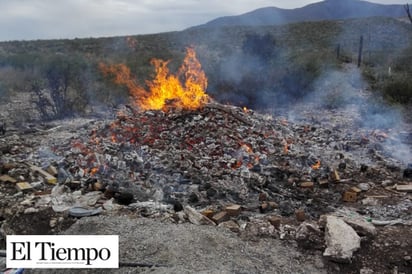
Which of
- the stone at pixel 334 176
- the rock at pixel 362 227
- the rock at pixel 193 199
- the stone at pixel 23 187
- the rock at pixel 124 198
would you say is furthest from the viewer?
the stone at pixel 334 176

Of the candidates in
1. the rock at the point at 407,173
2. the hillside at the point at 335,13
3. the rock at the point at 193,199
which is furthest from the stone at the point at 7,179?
the hillside at the point at 335,13

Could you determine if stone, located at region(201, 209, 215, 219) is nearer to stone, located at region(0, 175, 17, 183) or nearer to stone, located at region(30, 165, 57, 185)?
stone, located at region(30, 165, 57, 185)

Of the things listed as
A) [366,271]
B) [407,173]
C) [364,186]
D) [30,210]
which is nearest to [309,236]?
[366,271]

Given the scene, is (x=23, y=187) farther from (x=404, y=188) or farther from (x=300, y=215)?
(x=404, y=188)

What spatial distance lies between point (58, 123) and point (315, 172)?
8.13 metres

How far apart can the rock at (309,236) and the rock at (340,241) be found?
110 millimetres

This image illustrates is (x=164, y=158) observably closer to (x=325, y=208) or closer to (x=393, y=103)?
(x=325, y=208)

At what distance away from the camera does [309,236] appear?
4.86 metres

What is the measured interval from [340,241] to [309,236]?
40 centimetres

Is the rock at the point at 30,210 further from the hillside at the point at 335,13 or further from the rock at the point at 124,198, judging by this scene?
the hillside at the point at 335,13

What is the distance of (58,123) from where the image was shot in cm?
1188

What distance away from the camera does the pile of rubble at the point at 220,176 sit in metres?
5.37

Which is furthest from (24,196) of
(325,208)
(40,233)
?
(325,208)

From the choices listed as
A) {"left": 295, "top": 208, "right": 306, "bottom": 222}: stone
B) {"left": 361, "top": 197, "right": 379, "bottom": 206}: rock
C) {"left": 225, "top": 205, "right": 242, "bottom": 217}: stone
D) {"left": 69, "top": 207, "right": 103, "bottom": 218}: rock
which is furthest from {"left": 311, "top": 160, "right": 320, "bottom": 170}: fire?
{"left": 69, "top": 207, "right": 103, "bottom": 218}: rock
